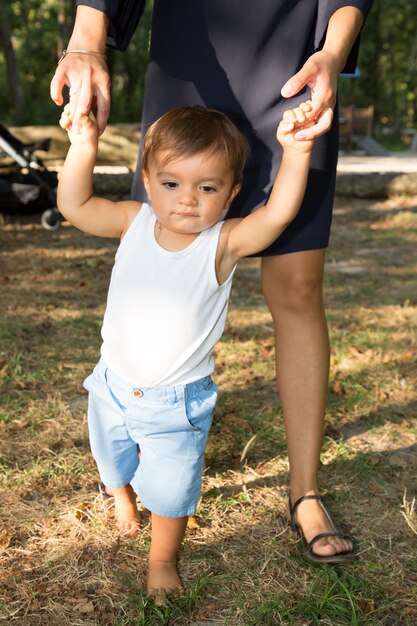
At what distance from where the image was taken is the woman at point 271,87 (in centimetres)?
204

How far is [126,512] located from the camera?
7.48 ft

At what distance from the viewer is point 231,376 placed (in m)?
3.47

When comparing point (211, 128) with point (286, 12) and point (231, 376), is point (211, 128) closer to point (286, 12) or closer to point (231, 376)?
point (286, 12)

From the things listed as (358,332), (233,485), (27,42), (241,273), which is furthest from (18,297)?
(27,42)

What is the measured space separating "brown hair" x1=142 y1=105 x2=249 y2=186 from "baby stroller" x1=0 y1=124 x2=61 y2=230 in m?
4.55

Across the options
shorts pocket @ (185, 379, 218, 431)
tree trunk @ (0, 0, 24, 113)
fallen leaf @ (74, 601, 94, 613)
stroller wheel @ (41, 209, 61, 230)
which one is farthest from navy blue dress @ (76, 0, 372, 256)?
tree trunk @ (0, 0, 24, 113)

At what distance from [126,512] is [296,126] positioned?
4.14 feet

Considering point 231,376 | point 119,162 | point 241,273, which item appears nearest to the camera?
point 231,376

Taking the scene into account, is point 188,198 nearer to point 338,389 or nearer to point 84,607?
point 84,607

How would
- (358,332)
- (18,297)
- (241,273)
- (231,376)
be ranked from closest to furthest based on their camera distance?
1. (231,376)
2. (358,332)
3. (18,297)
4. (241,273)

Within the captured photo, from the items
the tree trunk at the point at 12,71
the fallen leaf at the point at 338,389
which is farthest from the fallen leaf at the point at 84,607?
the tree trunk at the point at 12,71

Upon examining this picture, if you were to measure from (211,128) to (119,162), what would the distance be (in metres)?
8.42

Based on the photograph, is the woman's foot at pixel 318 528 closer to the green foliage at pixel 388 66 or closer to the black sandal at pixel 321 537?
the black sandal at pixel 321 537

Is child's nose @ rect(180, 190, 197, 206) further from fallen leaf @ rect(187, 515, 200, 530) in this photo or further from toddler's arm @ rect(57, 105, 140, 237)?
fallen leaf @ rect(187, 515, 200, 530)
